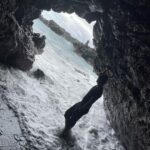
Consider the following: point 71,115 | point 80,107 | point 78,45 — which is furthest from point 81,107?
point 78,45

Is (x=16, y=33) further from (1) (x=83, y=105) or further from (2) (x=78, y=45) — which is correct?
(2) (x=78, y=45)

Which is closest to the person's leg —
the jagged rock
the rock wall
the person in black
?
the person in black

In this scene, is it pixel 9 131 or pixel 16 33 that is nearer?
pixel 9 131

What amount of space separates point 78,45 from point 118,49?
17993 mm

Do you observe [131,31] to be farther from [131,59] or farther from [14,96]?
[14,96]

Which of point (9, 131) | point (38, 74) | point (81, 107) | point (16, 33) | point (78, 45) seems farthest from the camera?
point (78, 45)

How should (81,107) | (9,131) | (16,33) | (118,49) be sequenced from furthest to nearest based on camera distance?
(16,33), (118,49), (81,107), (9,131)

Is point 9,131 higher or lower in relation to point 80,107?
lower

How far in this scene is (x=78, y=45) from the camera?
89.8ft

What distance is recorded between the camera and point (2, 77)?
30.6 feet

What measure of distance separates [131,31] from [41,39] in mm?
8761

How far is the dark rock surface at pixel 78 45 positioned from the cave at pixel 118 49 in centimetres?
1230

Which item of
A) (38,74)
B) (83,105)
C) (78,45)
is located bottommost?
(38,74)

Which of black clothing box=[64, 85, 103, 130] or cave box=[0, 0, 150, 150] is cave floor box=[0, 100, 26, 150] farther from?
cave box=[0, 0, 150, 150]
